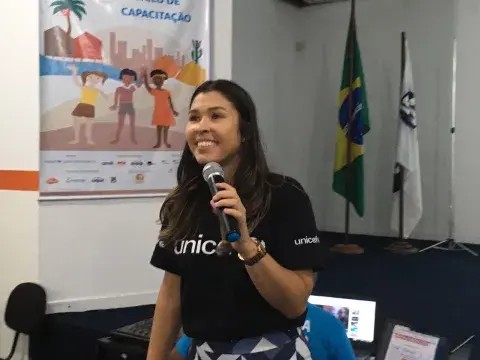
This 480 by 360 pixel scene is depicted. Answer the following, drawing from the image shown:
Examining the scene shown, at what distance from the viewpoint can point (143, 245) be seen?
10.4 feet

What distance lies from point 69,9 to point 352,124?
305 cm

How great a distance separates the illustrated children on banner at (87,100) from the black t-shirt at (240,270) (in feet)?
6.39

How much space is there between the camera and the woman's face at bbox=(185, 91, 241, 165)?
46.1 inches

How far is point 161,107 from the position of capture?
10.4ft

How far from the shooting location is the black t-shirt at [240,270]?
1133mm

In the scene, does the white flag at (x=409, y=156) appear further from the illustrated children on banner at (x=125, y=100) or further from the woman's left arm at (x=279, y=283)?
the woman's left arm at (x=279, y=283)

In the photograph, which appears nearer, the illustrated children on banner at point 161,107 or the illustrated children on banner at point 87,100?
the illustrated children on banner at point 87,100

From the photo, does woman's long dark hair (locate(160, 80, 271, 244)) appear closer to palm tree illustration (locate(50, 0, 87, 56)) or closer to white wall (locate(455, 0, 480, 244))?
palm tree illustration (locate(50, 0, 87, 56))

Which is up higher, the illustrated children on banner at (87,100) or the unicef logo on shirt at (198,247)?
the illustrated children on banner at (87,100)

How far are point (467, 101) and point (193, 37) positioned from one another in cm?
331

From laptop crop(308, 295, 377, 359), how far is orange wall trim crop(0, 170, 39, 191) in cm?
154

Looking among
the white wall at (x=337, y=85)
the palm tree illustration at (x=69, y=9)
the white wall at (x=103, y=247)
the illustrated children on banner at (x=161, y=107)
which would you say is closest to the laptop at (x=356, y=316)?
the white wall at (x=103, y=247)

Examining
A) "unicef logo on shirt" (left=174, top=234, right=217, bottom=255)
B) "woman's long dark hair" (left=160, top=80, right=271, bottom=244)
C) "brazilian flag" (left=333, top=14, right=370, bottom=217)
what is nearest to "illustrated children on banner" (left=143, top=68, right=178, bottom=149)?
"woman's long dark hair" (left=160, top=80, right=271, bottom=244)

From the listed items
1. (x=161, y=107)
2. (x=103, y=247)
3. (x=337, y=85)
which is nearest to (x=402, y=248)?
(x=337, y=85)
